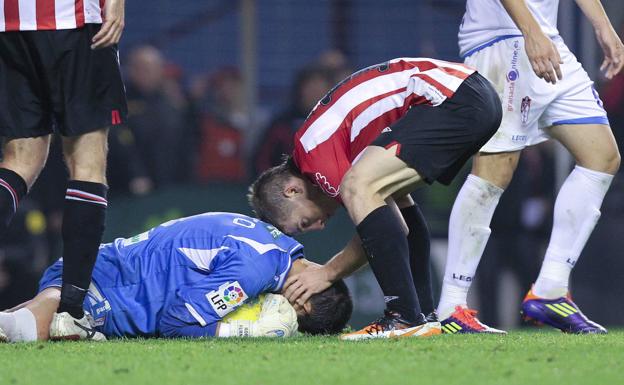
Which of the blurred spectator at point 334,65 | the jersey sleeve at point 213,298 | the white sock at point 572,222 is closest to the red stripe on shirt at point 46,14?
the jersey sleeve at point 213,298

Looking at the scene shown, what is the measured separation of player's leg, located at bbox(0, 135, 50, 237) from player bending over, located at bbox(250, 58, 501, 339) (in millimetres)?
1072

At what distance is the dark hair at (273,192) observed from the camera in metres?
5.43

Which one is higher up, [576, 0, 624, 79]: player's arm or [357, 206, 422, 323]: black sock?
[576, 0, 624, 79]: player's arm

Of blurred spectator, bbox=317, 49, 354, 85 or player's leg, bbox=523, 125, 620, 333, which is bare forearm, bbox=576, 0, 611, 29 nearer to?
player's leg, bbox=523, 125, 620, 333

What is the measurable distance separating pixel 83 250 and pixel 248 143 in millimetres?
4623

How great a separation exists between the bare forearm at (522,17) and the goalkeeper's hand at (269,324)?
1.61m

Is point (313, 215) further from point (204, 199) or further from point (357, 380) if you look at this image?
point (204, 199)

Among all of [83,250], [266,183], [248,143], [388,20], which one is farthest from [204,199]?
[83,250]

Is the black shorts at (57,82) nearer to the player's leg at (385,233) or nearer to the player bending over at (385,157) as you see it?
the player bending over at (385,157)

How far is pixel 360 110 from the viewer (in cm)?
516

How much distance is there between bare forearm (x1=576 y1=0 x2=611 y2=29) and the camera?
19.1ft

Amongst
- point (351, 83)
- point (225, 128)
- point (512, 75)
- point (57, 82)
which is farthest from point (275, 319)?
point (225, 128)

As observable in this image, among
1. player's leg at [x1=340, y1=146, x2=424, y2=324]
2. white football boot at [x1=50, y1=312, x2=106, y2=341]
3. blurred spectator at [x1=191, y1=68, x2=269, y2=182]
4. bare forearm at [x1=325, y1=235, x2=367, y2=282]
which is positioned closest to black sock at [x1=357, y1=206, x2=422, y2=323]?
player's leg at [x1=340, y1=146, x2=424, y2=324]

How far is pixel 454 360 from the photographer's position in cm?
420
